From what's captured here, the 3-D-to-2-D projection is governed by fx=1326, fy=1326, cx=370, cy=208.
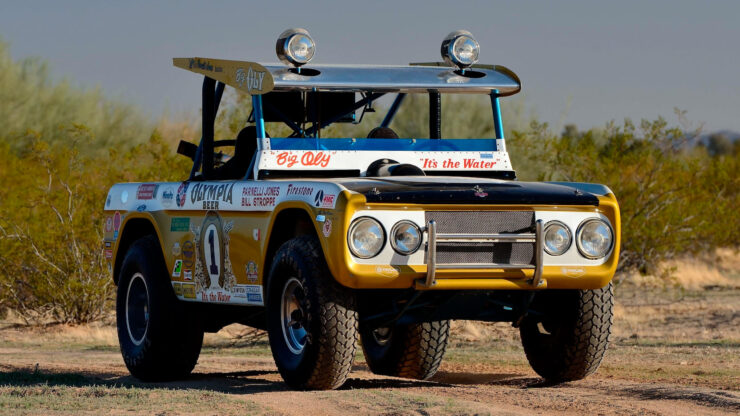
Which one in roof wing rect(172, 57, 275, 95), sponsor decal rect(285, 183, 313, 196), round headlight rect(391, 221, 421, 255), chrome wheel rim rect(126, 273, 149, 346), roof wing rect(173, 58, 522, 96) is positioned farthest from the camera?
chrome wheel rim rect(126, 273, 149, 346)

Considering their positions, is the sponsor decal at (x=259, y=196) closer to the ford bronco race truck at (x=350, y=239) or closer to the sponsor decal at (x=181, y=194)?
the ford bronco race truck at (x=350, y=239)

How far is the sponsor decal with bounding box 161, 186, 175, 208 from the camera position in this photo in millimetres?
10137

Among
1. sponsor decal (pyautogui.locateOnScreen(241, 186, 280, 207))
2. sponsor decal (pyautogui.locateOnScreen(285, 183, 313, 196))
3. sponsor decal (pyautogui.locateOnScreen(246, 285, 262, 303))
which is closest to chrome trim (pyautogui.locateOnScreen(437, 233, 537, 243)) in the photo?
sponsor decal (pyautogui.locateOnScreen(285, 183, 313, 196))

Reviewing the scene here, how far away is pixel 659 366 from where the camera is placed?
36.4 ft

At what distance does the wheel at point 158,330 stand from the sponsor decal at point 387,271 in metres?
2.67

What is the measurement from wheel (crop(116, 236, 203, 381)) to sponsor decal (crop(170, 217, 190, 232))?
374 mm

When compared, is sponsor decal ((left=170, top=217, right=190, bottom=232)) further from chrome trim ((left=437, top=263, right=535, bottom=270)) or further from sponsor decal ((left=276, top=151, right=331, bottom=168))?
chrome trim ((left=437, top=263, right=535, bottom=270))

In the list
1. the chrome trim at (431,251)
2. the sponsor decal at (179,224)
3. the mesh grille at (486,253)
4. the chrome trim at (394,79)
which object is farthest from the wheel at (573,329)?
the sponsor decal at (179,224)

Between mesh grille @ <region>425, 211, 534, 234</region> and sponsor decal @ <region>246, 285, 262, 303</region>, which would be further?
sponsor decal @ <region>246, 285, 262, 303</region>

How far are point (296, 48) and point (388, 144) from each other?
3.32 ft

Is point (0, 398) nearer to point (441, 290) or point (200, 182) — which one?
point (200, 182)

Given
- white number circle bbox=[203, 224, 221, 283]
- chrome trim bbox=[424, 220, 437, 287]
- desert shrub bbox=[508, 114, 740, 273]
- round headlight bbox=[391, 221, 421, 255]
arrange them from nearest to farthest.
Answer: chrome trim bbox=[424, 220, 437, 287] < round headlight bbox=[391, 221, 421, 255] < white number circle bbox=[203, 224, 221, 283] < desert shrub bbox=[508, 114, 740, 273]

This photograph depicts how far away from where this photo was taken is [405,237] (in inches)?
315

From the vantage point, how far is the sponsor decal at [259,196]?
8617 mm
